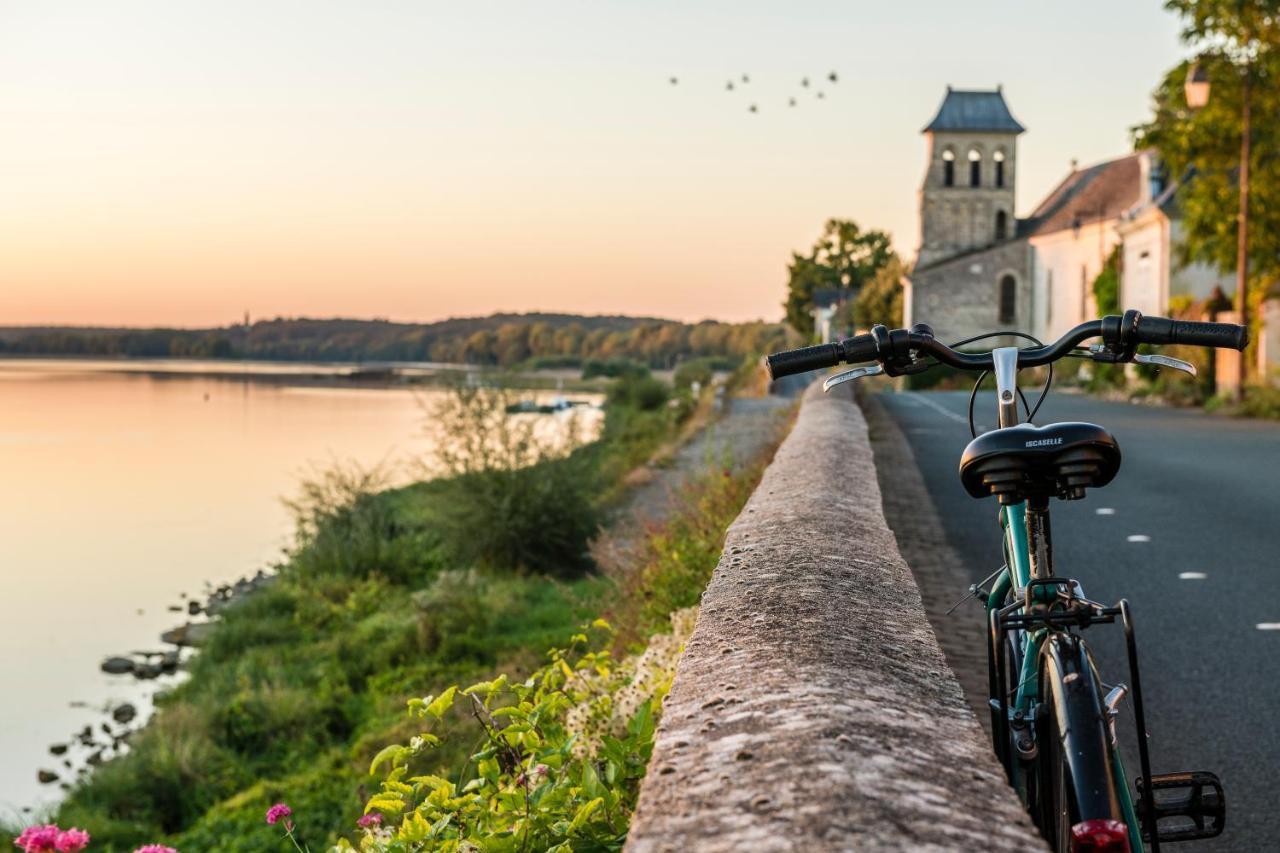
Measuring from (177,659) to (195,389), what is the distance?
109 metres

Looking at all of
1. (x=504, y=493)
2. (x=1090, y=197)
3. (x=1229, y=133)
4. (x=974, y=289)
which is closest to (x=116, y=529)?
(x=504, y=493)

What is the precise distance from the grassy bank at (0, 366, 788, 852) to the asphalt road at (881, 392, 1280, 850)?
230cm

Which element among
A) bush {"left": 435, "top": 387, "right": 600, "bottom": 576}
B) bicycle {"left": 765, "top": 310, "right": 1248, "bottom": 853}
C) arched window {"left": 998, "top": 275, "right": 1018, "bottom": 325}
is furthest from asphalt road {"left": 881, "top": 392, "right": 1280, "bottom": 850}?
arched window {"left": 998, "top": 275, "right": 1018, "bottom": 325}

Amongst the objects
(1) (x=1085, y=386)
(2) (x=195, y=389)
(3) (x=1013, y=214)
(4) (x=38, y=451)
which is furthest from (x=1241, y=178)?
(2) (x=195, y=389)

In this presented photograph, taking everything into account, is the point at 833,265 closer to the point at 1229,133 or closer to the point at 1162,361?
the point at 1229,133

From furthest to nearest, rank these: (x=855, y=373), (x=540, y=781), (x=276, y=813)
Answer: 1. (x=540, y=781)
2. (x=276, y=813)
3. (x=855, y=373)

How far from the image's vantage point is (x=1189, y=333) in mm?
2703

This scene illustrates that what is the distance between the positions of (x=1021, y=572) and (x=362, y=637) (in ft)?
47.9

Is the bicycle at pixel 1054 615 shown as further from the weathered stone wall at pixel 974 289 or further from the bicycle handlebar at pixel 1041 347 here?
A: the weathered stone wall at pixel 974 289

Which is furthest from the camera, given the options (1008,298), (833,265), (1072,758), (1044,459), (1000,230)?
(833,265)

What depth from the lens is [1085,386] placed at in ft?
116

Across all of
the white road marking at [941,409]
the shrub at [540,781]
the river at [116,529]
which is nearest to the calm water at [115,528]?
the river at [116,529]

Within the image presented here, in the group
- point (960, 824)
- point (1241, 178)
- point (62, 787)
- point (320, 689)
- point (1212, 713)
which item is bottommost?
point (62, 787)

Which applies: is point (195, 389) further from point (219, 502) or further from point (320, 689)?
point (320, 689)
